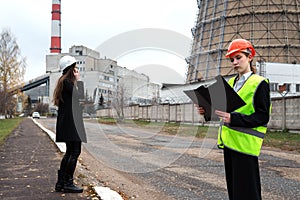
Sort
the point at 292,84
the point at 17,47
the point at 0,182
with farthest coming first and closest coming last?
1. the point at 17,47
2. the point at 292,84
3. the point at 0,182

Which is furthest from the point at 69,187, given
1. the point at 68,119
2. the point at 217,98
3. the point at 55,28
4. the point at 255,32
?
the point at 55,28

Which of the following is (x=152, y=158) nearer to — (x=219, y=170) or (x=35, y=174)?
(x=219, y=170)

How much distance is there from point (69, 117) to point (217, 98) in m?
2.81

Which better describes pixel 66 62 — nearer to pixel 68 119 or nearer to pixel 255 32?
pixel 68 119

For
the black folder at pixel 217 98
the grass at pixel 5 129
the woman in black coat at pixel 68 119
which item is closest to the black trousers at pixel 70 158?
the woman in black coat at pixel 68 119

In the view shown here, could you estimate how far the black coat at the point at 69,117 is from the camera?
5.02 metres

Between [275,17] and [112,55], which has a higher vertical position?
[275,17]

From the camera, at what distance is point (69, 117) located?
16.7 feet

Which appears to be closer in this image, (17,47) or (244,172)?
(244,172)

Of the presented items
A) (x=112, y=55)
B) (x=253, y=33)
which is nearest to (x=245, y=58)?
(x=112, y=55)

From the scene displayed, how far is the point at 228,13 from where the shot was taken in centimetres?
3909

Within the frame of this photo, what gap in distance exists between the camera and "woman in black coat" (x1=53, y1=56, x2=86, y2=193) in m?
5.05

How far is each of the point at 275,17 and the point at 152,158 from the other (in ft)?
106

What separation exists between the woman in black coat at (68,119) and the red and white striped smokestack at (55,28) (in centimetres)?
8506
